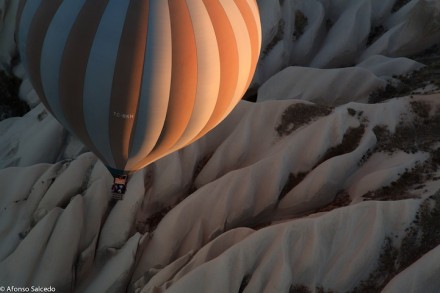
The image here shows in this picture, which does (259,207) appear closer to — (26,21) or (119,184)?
(119,184)

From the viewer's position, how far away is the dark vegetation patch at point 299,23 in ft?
56.1

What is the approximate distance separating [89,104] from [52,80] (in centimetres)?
79

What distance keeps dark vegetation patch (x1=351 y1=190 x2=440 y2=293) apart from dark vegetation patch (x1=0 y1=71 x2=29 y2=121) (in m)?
14.2

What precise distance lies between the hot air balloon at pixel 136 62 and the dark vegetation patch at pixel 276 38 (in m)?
8.16

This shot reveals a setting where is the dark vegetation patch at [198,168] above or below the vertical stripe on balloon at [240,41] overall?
below

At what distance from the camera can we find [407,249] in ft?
29.0

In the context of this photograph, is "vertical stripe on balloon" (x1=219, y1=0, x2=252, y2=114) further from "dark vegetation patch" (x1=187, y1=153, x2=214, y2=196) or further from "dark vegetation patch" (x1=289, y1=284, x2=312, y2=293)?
"dark vegetation patch" (x1=187, y1=153, x2=214, y2=196)

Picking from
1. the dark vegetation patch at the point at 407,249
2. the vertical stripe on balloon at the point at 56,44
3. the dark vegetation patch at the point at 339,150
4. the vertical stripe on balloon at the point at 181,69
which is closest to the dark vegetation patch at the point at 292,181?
the dark vegetation patch at the point at 339,150

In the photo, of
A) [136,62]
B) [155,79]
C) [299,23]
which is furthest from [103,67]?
[299,23]

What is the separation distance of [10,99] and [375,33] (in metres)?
14.7

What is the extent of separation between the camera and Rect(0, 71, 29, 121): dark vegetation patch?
17.4 metres

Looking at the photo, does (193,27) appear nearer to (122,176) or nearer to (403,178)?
(122,176)

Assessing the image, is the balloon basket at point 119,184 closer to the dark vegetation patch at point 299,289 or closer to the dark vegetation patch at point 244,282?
the dark vegetation patch at point 244,282

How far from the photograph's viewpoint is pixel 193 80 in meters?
7.22
